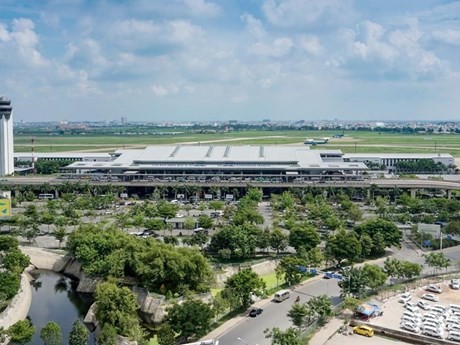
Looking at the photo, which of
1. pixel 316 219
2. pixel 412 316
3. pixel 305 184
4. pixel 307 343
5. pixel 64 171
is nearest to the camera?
pixel 307 343

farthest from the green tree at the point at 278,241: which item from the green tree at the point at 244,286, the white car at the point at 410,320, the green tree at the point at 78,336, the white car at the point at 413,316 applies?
the green tree at the point at 78,336

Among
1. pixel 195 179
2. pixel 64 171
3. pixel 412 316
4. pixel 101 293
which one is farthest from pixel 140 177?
pixel 412 316

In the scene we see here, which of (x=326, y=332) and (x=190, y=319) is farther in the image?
(x=326, y=332)

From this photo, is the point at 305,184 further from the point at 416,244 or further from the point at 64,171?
the point at 64,171

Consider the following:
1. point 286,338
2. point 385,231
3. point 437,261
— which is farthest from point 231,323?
point 385,231

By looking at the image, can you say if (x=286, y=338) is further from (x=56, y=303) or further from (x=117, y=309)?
(x=56, y=303)

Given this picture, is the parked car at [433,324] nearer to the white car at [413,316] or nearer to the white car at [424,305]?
the white car at [413,316]
